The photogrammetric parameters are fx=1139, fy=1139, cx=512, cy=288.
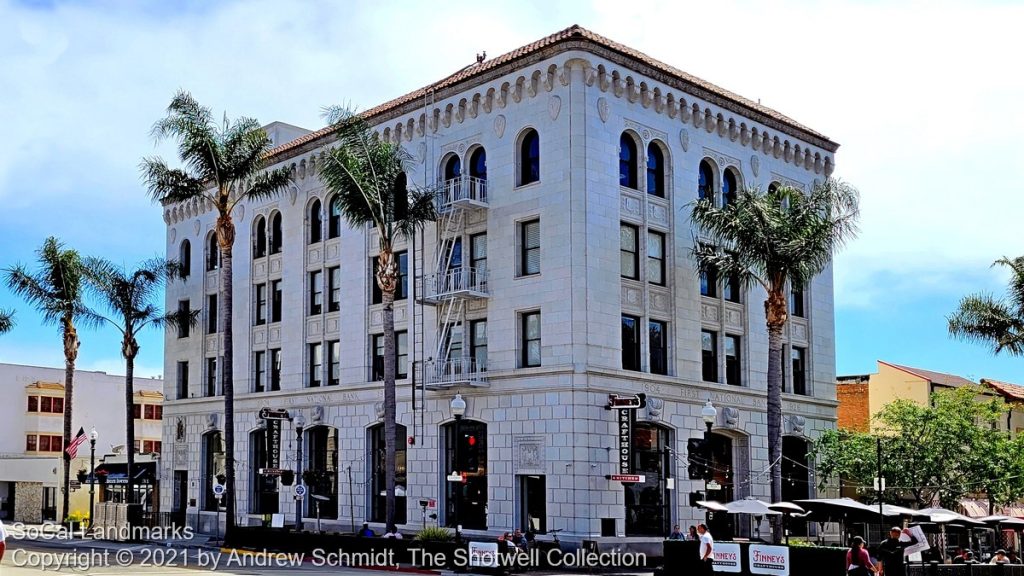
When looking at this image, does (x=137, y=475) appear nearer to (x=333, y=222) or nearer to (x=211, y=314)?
(x=211, y=314)

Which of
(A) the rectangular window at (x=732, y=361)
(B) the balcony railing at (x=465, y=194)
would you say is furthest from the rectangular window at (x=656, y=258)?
(B) the balcony railing at (x=465, y=194)

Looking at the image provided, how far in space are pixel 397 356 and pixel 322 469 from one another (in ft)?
22.3

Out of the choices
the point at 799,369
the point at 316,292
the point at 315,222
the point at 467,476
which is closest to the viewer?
the point at 467,476

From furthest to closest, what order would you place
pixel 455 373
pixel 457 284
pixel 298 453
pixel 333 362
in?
pixel 333 362
pixel 298 453
pixel 457 284
pixel 455 373

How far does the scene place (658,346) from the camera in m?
39.7

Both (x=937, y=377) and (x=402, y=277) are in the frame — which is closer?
(x=402, y=277)

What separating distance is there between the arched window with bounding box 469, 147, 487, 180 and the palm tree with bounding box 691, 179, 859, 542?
25.6 ft

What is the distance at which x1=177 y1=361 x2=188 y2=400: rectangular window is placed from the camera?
5615 cm

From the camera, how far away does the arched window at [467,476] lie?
39344mm

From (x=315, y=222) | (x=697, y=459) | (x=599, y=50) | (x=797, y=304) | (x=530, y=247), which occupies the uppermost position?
(x=599, y=50)

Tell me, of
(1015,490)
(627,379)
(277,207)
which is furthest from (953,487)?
(277,207)

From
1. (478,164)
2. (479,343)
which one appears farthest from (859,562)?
(478,164)

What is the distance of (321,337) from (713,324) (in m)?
16.2

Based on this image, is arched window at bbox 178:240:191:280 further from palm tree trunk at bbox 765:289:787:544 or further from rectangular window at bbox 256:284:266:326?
palm tree trunk at bbox 765:289:787:544
